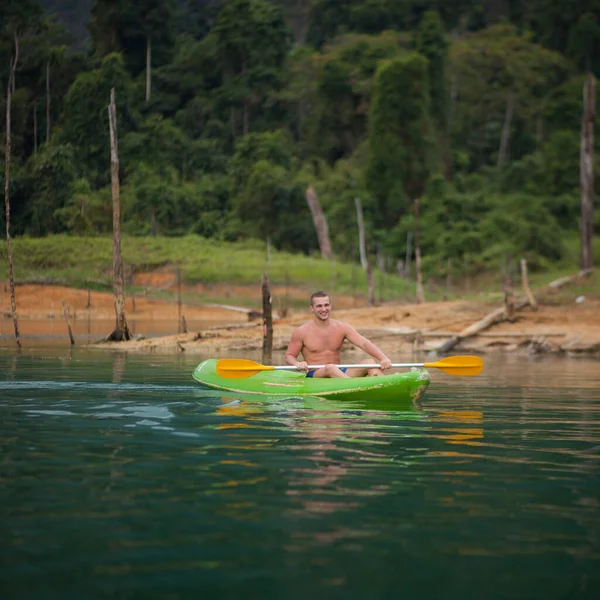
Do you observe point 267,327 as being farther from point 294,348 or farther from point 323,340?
point 323,340

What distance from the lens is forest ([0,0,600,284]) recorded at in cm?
4503

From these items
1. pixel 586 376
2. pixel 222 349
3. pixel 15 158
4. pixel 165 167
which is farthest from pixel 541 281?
pixel 15 158

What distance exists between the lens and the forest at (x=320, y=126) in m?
45.0

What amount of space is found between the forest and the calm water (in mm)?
30293

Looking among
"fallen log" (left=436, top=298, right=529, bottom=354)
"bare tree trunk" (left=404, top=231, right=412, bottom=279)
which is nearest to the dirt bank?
"fallen log" (left=436, top=298, right=529, bottom=354)

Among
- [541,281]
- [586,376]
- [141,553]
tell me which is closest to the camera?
[141,553]

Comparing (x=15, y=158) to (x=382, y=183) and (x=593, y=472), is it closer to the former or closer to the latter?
(x=382, y=183)

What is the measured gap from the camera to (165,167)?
52.2m

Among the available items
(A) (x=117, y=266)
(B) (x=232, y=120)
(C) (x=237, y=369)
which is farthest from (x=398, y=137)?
(C) (x=237, y=369)

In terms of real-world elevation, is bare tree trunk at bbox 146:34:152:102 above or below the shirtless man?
above

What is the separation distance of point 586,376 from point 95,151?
1600 inches

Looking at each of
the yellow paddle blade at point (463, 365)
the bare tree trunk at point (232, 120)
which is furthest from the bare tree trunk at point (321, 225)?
the yellow paddle blade at point (463, 365)

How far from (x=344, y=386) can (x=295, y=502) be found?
4438 mm

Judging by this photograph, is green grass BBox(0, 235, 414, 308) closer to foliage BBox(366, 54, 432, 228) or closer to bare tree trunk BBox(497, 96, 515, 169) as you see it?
foliage BBox(366, 54, 432, 228)
